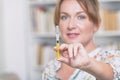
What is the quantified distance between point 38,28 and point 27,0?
36 centimetres

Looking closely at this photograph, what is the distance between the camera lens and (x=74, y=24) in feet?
4.70

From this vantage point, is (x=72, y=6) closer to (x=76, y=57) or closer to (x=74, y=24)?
(x=74, y=24)

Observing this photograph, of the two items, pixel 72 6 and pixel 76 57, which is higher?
pixel 72 6

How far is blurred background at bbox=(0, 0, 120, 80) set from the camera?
333 centimetres

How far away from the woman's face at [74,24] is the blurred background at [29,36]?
5.74ft

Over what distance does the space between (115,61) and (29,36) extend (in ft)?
7.37

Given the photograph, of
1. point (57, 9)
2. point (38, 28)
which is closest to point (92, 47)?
point (57, 9)

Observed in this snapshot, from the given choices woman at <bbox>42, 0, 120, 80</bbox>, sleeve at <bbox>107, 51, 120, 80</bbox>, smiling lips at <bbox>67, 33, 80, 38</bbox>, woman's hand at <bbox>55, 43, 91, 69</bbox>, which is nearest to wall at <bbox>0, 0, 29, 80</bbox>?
woman at <bbox>42, 0, 120, 80</bbox>

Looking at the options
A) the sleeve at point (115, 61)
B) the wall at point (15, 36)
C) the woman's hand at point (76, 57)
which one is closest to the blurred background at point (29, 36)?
the wall at point (15, 36)

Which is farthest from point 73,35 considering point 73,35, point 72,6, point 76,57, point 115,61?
point 76,57

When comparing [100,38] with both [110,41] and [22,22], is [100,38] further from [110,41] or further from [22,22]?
[22,22]

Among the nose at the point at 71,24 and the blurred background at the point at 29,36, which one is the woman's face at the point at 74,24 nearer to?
the nose at the point at 71,24

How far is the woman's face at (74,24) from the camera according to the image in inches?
56.1

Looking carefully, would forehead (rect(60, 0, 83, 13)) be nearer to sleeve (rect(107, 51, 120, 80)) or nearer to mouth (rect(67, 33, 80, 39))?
mouth (rect(67, 33, 80, 39))
